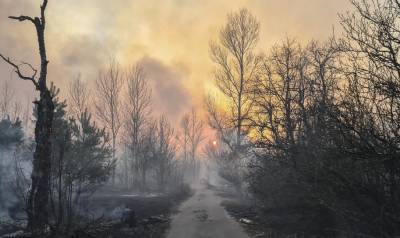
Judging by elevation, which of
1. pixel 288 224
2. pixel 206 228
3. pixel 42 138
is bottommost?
pixel 206 228

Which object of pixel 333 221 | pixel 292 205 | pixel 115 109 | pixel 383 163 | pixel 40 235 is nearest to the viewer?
pixel 383 163

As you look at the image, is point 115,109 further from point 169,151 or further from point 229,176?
point 229,176

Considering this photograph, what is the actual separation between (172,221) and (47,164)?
8.22m

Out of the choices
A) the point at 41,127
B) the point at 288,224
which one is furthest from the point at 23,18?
the point at 288,224

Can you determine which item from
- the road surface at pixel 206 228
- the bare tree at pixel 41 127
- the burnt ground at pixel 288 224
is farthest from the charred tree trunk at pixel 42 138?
the burnt ground at pixel 288 224

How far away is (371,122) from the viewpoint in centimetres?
666

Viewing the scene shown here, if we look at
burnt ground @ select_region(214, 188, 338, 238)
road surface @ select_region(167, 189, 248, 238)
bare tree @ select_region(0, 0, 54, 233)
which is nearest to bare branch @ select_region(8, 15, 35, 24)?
bare tree @ select_region(0, 0, 54, 233)

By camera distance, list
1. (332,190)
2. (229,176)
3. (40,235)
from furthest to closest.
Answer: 1. (229,176)
2. (40,235)
3. (332,190)

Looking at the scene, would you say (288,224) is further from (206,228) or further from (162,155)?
(162,155)

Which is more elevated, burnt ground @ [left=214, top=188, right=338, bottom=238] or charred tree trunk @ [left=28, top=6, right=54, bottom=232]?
charred tree trunk @ [left=28, top=6, right=54, bottom=232]

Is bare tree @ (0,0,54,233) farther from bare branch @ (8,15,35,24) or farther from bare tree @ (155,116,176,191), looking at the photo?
bare tree @ (155,116,176,191)

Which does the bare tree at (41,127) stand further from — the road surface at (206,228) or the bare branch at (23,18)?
the road surface at (206,228)

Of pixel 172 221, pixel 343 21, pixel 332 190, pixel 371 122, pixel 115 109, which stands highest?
pixel 115 109

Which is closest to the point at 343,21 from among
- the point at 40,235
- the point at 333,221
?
the point at 333,221
